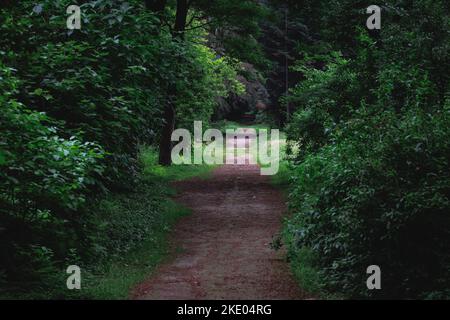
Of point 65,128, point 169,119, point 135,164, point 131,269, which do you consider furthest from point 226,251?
point 169,119

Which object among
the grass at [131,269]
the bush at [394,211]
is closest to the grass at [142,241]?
the grass at [131,269]

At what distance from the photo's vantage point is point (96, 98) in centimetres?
955

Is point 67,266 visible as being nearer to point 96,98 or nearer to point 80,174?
point 80,174

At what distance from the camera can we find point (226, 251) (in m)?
11.1

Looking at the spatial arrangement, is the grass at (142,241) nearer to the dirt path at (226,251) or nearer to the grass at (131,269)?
the grass at (131,269)

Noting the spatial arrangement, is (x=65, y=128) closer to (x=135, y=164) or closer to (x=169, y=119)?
(x=135, y=164)

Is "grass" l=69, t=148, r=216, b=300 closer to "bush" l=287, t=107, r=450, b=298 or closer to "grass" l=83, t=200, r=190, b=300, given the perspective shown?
"grass" l=83, t=200, r=190, b=300

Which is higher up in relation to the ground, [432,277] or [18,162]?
[18,162]

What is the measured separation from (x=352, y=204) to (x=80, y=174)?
383 cm

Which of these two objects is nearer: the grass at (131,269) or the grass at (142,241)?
the grass at (131,269)

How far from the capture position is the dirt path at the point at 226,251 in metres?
8.23

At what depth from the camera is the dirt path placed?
8.23 metres

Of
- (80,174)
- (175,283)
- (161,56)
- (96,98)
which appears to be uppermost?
(161,56)
